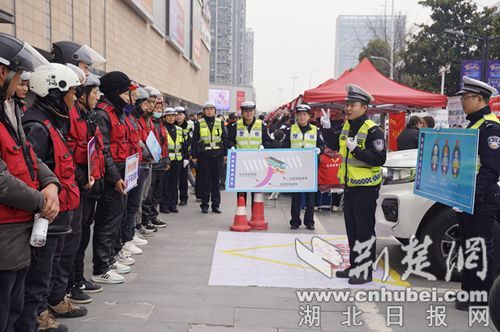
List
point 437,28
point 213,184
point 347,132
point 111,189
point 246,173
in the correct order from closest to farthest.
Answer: point 111,189
point 347,132
point 246,173
point 213,184
point 437,28

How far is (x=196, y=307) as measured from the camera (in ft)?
14.3

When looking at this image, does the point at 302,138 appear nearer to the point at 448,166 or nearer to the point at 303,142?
the point at 303,142

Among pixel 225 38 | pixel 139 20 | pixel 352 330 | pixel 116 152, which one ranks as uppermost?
pixel 225 38

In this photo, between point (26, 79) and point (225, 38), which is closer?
point (26, 79)

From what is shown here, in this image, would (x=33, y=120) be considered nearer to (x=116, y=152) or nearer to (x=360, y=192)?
(x=116, y=152)

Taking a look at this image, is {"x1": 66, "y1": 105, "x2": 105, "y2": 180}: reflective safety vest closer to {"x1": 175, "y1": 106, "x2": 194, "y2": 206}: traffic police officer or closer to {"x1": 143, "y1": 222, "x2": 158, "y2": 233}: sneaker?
{"x1": 143, "y1": 222, "x2": 158, "y2": 233}: sneaker

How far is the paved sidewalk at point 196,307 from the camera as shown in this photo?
157 inches

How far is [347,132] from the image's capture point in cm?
537

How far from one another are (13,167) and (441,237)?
14.1 ft

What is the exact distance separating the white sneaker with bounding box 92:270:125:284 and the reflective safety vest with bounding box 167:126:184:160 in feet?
13.8

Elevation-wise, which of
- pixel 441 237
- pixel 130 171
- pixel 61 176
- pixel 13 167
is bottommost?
pixel 441 237

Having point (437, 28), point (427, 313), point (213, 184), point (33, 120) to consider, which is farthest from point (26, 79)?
point (437, 28)

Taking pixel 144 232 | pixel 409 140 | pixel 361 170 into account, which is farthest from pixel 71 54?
pixel 409 140

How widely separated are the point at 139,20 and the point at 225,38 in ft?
325
